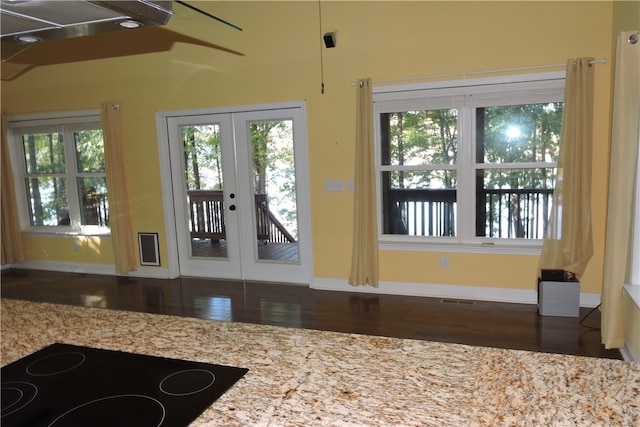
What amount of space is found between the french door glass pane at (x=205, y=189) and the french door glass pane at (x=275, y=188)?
1.58 feet

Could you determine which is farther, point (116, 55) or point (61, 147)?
point (61, 147)

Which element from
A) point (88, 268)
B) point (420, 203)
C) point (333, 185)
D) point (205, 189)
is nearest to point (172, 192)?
point (205, 189)

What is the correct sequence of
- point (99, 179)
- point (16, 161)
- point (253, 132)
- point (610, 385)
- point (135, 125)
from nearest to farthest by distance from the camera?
point (610, 385), point (253, 132), point (135, 125), point (99, 179), point (16, 161)

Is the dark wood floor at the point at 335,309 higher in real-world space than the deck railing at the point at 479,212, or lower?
lower

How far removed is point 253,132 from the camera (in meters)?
5.12

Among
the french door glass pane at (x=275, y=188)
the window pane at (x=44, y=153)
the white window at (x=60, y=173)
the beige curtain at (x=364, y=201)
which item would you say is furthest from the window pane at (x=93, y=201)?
the beige curtain at (x=364, y=201)

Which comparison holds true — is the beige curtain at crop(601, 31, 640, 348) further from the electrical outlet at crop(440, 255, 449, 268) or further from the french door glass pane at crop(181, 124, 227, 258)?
the french door glass pane at crop(181, 124, 227, 258)

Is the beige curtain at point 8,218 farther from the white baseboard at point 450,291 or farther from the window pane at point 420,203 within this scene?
the window pane at point 420,203

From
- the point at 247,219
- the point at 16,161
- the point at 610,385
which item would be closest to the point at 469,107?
the point at 247,219

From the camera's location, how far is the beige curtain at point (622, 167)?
2750 millimetres

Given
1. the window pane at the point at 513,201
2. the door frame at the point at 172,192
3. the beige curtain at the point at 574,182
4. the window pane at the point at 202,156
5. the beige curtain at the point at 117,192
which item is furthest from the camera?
the beige curtain at the point at 117,192

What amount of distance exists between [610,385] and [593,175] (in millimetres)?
3386

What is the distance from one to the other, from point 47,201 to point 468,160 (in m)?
5.69

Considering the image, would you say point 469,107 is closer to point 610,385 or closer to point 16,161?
point 610,385
